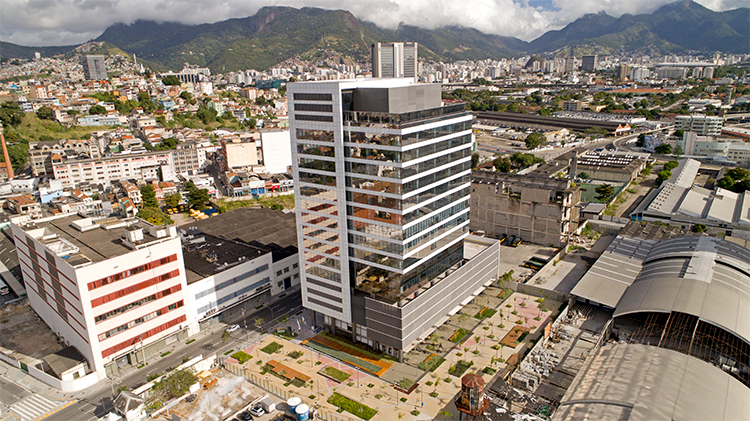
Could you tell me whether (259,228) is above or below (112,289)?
below

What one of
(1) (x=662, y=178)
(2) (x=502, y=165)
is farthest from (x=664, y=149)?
(2) (x=502, y=165)

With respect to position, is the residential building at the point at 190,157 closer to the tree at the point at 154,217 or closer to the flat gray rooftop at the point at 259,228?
the tree at the point at 154,217

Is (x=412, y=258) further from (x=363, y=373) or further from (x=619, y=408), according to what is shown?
(x=619, y=408)

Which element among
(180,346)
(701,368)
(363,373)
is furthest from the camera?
(180,346)

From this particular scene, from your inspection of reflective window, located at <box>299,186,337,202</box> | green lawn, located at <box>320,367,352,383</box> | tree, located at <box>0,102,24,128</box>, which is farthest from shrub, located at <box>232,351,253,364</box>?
tree, located at <box>0,102,24,128</box>

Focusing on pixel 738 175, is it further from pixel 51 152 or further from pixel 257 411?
pixel 51 152

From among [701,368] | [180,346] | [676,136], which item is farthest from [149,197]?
[676,136]
